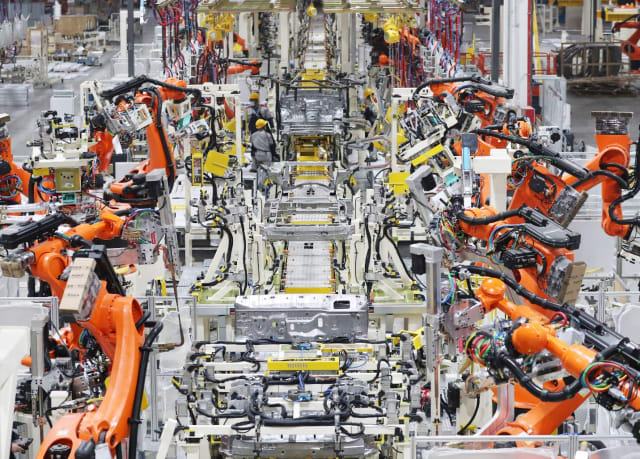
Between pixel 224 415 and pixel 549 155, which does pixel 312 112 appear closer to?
pixel 549 155

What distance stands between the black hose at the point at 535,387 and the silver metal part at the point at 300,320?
2.91 m

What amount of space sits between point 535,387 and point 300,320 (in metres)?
3.17

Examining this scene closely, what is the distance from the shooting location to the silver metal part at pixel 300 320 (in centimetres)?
862

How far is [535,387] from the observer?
5.70 m

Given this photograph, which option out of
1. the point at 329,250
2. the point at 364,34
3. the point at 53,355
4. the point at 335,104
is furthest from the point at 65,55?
the point at 53,355

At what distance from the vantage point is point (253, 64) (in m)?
20.3

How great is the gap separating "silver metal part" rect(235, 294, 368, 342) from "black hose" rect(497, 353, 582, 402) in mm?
2907

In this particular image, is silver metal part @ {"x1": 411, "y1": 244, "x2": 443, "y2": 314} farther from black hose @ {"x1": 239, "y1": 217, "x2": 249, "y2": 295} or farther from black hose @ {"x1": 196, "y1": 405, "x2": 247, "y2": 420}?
black hose @ {"x1": 239, "y1": 217, "x2": 249, "y2": 295}

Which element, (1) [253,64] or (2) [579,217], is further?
(1) [253,64]

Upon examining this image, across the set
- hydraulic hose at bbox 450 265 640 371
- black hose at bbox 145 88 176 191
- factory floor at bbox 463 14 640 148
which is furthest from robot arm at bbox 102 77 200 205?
factory floor at bbox 463 14 640 148

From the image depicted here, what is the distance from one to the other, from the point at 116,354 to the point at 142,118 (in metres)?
4.99

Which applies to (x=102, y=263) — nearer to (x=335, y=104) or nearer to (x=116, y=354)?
(x=116, y=354)

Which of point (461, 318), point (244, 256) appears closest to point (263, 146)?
point (244, 256)

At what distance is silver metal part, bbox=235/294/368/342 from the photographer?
28.3 feet
